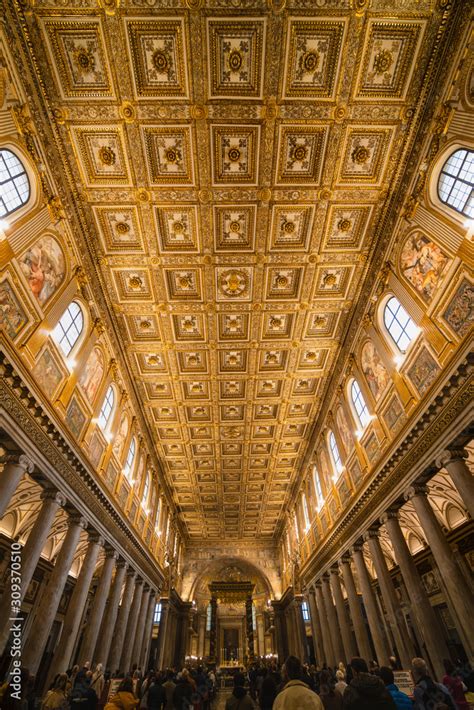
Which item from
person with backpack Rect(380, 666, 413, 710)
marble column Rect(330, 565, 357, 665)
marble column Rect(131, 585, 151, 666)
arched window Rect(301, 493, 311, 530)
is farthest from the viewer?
arched window Rect(301, 493, 311, 530)

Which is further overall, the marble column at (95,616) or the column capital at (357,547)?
the column capital at (357,547)

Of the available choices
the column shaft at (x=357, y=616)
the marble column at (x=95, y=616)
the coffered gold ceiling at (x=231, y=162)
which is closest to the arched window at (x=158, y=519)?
the marble column at (x=95, y=616)

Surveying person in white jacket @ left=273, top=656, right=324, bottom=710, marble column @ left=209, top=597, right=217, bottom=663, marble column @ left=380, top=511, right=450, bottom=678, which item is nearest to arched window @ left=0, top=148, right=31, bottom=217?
person in white jacket @ left=273, top=656, right=324, bottom=710

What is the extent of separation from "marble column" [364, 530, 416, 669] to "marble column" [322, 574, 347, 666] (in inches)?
283

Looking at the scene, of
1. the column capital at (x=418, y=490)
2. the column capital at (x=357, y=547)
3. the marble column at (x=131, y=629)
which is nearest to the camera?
the column capital at (x=418, y=490)

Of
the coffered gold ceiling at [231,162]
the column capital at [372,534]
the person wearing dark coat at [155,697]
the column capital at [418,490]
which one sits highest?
the coffered gold ceiling at [231,162]

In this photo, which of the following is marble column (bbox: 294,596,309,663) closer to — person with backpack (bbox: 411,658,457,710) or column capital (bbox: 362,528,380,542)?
column capital (bbox: 362,528,380,542)

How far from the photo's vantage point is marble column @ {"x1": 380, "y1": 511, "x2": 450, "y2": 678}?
9.23 metres

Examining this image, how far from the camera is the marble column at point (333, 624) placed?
17109mm

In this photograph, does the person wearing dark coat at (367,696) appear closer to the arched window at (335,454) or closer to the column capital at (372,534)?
the column capital at (372,534)

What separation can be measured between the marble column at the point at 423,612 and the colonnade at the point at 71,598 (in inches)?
388

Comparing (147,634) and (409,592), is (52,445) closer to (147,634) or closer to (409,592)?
(409,592)

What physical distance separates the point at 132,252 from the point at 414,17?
33.4 ft

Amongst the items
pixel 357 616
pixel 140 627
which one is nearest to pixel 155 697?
pixel 357 616
